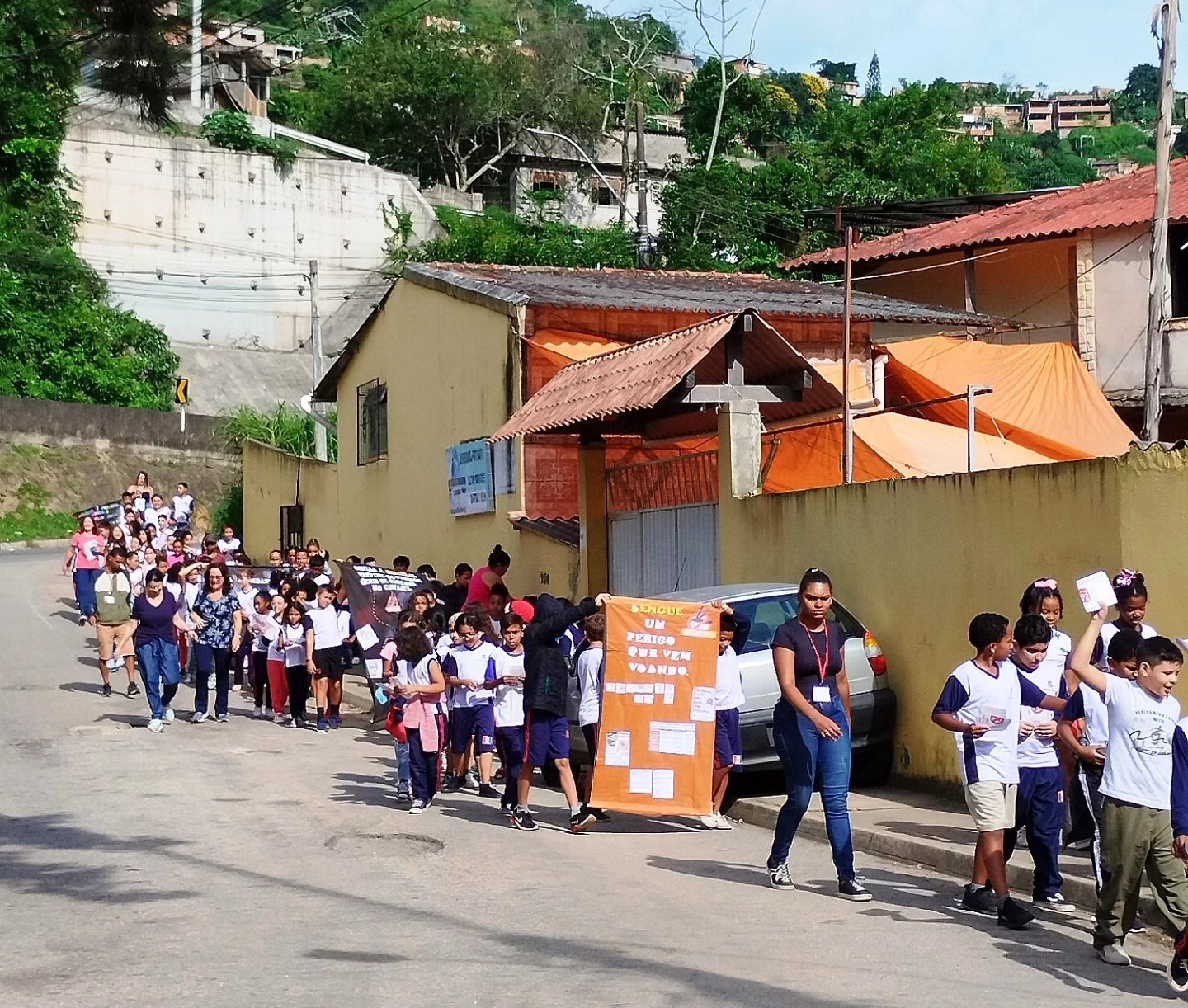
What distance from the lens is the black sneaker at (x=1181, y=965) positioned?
6.93m

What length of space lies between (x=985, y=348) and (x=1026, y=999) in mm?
15290

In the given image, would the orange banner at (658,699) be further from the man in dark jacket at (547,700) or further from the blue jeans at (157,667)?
the blue jeans at (157,667)

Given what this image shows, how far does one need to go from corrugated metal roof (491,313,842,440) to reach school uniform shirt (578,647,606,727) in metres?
2.80

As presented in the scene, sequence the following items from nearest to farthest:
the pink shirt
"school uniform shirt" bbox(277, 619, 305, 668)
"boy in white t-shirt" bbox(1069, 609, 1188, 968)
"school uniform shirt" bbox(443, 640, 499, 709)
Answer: "boy in white t-shirt" bbox(1069, 609, 1188, 968) < "school uniform shirt" bbox(443, 640, 499, 709) < "school uniform shirt" bbox(277, 619, 305, 668) < the pink shirt

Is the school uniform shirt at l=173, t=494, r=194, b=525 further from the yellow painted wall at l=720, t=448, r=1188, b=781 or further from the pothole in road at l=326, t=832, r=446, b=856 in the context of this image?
the pothole in road at l=326, t=832, r=446, b=856

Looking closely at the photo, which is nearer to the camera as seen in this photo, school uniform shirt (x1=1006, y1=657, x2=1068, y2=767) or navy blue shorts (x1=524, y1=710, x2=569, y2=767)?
school uniform shirt (x1=1006, y1=657, x2=1068, y2=767)

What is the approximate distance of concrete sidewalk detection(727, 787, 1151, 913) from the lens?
925cm

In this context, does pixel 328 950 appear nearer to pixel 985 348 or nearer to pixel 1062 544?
pixel 1062 544

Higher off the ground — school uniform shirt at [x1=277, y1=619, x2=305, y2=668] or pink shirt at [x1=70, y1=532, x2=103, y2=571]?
pink shirt at [x1=70, y1=532, x2=103, y2=571]

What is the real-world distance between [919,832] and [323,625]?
359 inches

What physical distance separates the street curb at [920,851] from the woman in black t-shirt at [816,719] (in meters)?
0.89

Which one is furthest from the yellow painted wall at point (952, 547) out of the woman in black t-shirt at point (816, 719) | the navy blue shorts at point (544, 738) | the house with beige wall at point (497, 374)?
the house with beige wall at point (497, 374)

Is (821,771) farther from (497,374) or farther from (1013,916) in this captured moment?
(497,374)

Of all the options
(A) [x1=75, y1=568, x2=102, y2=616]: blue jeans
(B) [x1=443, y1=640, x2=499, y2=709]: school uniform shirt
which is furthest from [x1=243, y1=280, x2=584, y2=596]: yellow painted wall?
(B) [x1=443, y1=640, x2=499, y2=709]: school uniform shirt
